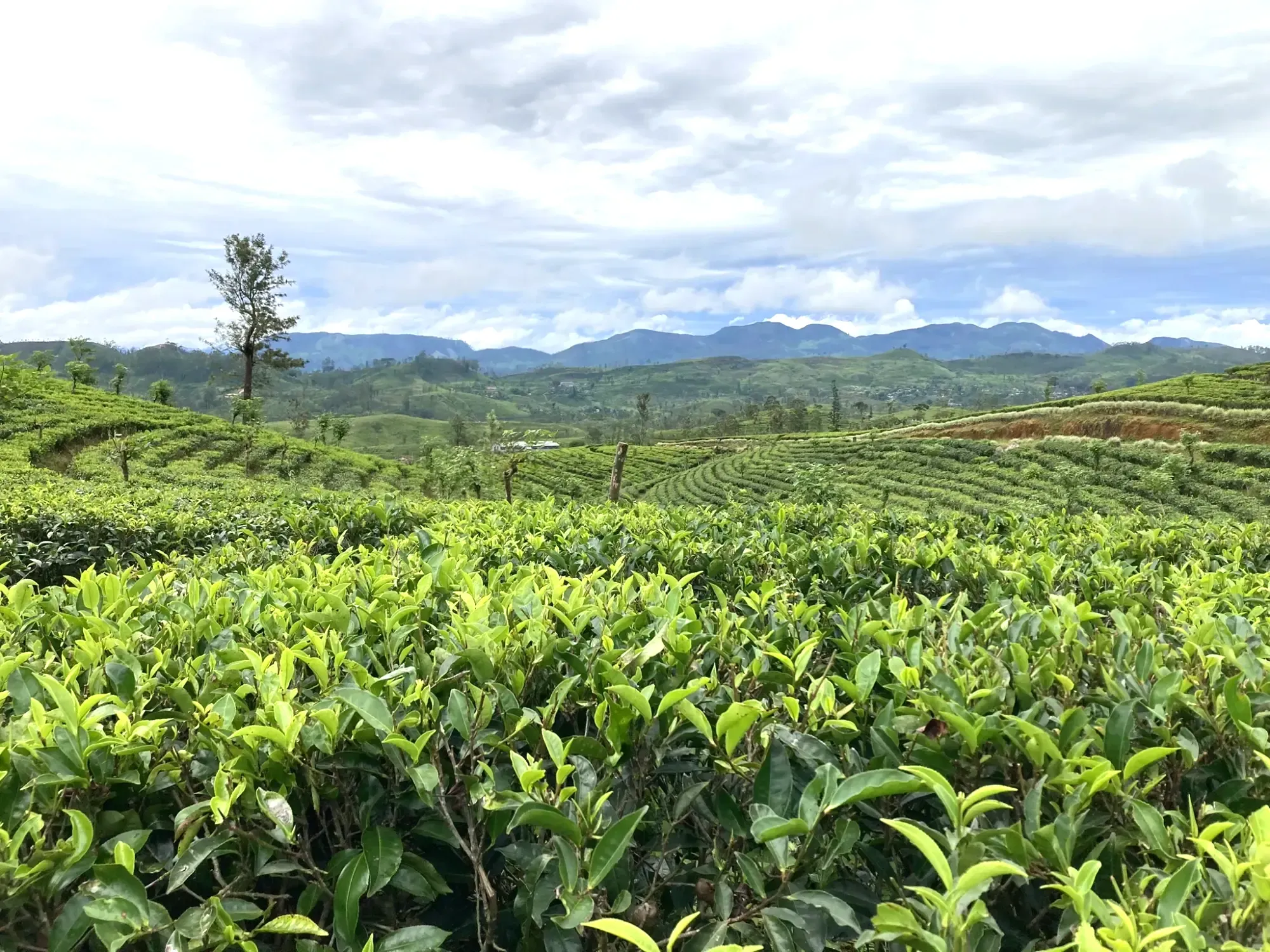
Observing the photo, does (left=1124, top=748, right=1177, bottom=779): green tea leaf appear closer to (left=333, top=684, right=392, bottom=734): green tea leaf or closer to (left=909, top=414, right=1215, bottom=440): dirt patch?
(left=333, top=684, right=392, bottom=734): green tea leaf

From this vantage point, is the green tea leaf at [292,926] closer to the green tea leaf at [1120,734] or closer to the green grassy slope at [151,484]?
the green tea leaf at [1120,734]

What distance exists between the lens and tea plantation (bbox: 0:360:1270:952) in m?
1.23

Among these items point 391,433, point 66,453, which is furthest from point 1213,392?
point 391,433

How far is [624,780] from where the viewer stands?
5.28 ft

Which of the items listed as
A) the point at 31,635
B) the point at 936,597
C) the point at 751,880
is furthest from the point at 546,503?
the point at 751,880

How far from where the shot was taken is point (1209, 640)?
2.05 meters

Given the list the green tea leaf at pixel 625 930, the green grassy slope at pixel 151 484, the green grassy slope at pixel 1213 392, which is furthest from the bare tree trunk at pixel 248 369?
the green grassy slope at pixel 1213 392

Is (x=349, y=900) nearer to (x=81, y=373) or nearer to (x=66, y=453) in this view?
(x=66, y=453)

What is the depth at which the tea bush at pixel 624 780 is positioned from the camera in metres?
1.23

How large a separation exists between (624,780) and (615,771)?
7 centimetres

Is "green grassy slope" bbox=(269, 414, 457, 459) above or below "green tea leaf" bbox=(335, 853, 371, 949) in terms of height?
below

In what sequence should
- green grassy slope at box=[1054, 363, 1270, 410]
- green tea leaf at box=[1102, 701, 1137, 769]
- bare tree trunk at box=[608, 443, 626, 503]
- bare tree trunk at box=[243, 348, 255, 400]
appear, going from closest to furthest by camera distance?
green tea leaf at box=[1102, 701, 1137, 769]
bare tree trunk at box=[608, 443, 626, 503]
bare tree trunk at box=[243, 348, 255, 400]
green grassy slope at box=[1054, 363, 1270, 410]

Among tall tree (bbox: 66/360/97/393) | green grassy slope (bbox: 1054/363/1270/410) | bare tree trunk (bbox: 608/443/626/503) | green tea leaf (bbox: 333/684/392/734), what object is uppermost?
tall tree (bbox: 66/360/97/393)

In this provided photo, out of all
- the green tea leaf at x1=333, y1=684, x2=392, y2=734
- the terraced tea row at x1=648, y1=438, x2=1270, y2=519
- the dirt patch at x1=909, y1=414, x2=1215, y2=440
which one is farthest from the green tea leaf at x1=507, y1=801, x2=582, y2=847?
the dirt patch at x1=909, y1=414, x2=1215, y2=440
